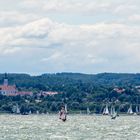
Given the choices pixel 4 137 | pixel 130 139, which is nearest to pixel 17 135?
pixel 4 137

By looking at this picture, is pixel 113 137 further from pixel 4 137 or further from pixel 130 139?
pixel 4 137

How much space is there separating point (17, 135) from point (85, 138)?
35.3ft

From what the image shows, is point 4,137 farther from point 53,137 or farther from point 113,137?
point 113,137

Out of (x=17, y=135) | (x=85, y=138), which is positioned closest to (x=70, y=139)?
(x=85, y=138)

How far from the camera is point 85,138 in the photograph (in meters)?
121

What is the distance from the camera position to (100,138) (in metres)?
122

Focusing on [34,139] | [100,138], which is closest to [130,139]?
[100,138]

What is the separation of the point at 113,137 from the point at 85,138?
564 cm

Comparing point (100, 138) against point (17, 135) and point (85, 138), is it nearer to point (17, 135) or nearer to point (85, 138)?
point (85, 138)

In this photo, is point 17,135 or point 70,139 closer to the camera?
point 70,139

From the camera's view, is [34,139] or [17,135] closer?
[34,139]

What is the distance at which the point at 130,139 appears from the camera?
12000cm

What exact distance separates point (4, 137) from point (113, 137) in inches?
572

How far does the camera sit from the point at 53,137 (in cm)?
12256
